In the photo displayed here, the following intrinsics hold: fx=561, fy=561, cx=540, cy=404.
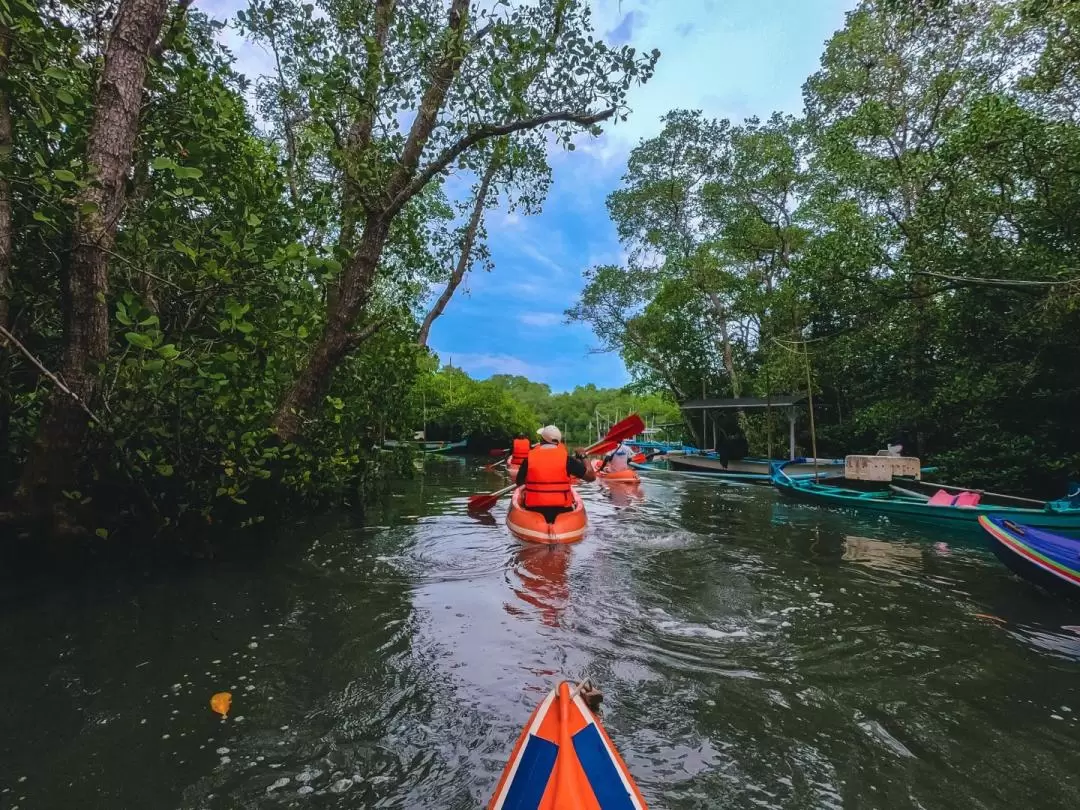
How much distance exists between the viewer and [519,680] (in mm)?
4016

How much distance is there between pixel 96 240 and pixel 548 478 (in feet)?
19.3

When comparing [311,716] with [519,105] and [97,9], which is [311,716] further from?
[97,9]

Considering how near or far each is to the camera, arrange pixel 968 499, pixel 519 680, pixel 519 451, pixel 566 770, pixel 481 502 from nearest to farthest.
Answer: pixel 566 770
pixel 519 680
pixel 968 499
pixel 481 502
pixel 519 451

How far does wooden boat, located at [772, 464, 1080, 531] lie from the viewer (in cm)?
805

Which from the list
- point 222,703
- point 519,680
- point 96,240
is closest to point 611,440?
point 519,680

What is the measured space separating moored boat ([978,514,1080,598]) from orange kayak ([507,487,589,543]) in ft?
16.2

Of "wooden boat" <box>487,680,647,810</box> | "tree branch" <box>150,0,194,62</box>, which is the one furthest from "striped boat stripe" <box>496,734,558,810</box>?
"tree branch" <box>150,0,194,62</box>

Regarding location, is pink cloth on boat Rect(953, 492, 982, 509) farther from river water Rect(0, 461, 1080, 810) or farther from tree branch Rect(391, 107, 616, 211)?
tree branch Rect(391, 107, 616, 211)

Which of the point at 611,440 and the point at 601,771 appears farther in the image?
the point at 611,440

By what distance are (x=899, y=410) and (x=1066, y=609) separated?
39.3ft

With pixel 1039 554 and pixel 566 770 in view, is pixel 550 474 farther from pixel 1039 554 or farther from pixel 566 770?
pixel 566 770

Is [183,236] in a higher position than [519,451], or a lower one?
higher

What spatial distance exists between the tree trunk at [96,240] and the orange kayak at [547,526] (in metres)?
5.40

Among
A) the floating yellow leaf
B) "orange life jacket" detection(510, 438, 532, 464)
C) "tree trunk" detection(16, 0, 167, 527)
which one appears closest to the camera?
the floating yellow leaf
